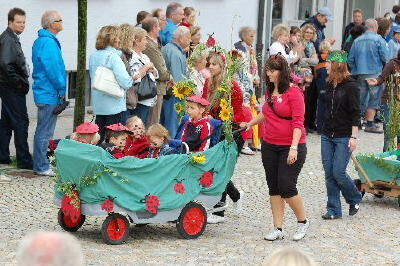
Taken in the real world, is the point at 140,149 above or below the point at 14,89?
below

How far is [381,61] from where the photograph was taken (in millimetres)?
19656

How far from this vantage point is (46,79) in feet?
41.8

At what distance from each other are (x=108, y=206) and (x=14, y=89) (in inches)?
158

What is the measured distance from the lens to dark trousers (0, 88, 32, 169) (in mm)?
12930

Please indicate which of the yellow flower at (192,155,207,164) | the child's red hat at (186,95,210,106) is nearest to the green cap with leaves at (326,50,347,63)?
the child's red hat at (186,95,210,106)

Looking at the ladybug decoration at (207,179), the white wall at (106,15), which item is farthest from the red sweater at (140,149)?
the white wall at (106,15)

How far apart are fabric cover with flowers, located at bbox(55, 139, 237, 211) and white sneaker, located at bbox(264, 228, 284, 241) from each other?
739mm

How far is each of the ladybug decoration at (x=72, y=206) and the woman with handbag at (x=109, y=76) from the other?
2719 mm

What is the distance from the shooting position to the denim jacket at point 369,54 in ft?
64.1

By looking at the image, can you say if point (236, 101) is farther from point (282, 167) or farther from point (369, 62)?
point (369, 62)

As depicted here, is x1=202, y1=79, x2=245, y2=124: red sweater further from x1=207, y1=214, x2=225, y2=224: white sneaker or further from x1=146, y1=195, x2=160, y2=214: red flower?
x1=146, y1=195, x2=160, y2=214: red flower

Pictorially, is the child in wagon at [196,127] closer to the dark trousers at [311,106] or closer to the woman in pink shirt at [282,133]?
the woman in pink shirt at [282,133]

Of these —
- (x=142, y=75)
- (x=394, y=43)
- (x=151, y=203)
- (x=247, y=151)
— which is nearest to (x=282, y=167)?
(x=151, y=203)

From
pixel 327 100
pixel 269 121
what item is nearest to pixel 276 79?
pixel 269 121
